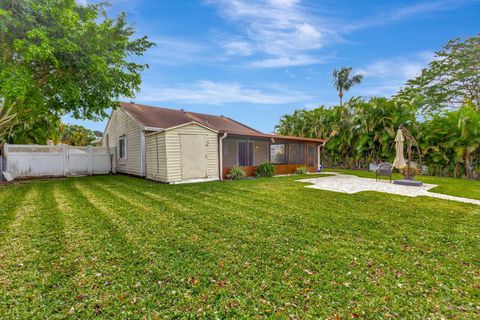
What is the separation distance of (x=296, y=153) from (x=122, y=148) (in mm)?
12157

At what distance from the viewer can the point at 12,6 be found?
324 inches

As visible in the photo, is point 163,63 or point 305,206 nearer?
point 305,206

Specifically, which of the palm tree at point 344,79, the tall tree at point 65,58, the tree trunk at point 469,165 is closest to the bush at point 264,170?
the tall tree at point 65,58

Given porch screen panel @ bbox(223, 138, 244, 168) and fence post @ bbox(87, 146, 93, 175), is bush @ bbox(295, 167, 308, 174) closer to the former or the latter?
porch screen panel @ bbox(223, 138, 244, 168)

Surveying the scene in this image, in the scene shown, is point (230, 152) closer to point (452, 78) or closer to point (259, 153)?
point (259, 153)

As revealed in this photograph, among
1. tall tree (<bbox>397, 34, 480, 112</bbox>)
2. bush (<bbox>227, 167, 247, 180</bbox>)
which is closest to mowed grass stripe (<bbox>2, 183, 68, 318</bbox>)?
bush (<bbox>227, 167, 247, 180</bbox>)

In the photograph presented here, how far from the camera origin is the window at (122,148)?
13.8 metres

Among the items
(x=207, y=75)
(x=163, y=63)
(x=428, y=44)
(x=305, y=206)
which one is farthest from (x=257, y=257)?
(x=428, y=44)

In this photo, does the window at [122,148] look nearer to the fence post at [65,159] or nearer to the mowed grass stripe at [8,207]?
the fence post at [65,159]

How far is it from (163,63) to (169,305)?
52.3ft

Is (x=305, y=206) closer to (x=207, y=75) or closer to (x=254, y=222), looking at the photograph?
(x=254, y=222)

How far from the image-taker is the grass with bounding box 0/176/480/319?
89.4 inches

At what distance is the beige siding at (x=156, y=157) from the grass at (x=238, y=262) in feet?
15.0

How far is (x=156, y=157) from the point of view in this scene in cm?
1079
